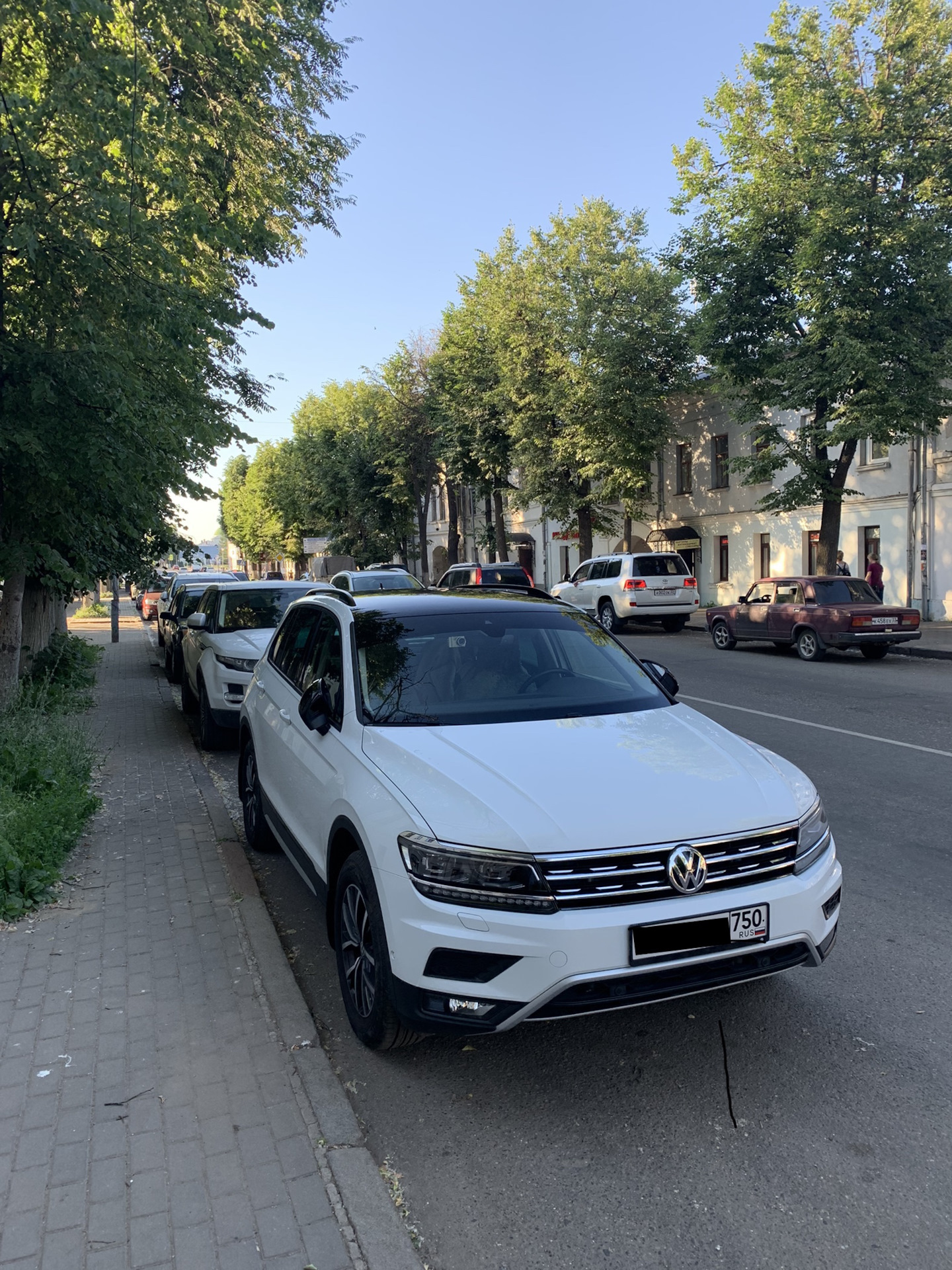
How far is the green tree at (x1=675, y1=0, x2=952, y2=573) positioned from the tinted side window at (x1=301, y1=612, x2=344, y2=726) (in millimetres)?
16499

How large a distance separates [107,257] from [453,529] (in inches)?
1635

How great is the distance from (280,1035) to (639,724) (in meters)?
1.87

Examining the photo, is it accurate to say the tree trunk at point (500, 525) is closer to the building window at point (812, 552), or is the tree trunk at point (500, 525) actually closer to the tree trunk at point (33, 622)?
the building window at point (812, 552)

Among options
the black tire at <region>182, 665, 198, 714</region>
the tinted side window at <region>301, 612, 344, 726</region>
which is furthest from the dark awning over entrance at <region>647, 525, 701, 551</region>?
the tinted side window at <region>301, 612, 344, 726</region>

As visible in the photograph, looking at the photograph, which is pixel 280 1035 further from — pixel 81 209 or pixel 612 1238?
pixel 81 209

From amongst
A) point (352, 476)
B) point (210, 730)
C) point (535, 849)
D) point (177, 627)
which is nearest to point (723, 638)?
point (177, 627)

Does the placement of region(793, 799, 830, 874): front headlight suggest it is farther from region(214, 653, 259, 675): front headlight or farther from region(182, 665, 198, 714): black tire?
region(182, 665, 198, 714): black tire

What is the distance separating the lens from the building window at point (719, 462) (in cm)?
3162

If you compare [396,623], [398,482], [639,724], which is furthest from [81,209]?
[398,482]

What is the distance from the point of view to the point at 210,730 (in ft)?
31.0

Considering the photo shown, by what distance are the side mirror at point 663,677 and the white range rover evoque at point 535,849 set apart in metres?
0.32

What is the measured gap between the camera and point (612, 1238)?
8.29 feet

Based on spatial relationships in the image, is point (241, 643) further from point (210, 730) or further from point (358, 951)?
point (358, 951)

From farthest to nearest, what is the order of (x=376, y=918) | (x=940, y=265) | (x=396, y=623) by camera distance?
(x=940, y=265), (x=396, y=623), (x=376, y=918)
